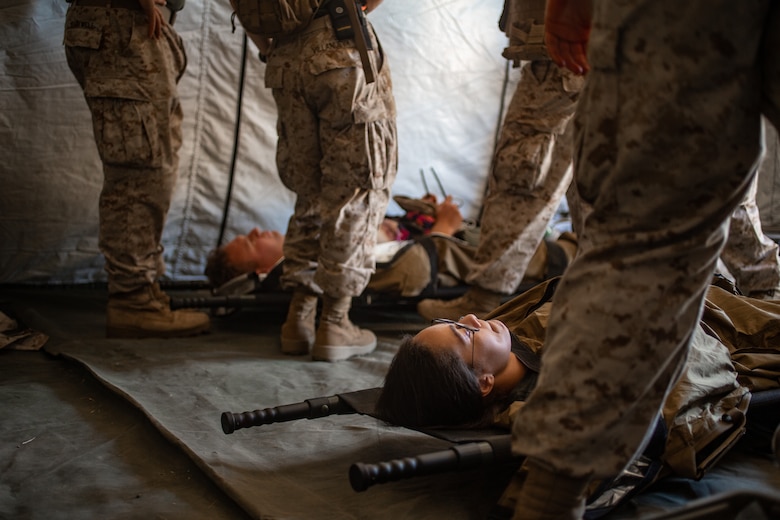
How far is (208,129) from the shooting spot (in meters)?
3.37

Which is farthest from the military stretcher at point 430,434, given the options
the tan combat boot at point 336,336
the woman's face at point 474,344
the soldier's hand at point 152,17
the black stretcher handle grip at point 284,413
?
the soldier's hand at point 152,17

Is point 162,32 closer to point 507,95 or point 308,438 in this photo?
point 308,438

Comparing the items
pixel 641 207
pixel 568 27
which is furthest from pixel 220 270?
pixel 641 207

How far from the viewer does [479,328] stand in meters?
1.50

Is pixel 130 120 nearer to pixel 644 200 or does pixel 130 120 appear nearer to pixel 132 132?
pixel 132 132

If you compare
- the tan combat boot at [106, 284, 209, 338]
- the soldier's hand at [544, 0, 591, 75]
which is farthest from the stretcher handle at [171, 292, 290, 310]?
the soldier's hand at [544, 0, 591, 75]

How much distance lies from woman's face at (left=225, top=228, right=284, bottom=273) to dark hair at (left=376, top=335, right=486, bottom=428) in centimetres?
168

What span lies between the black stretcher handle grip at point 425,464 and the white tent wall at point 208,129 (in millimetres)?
2450

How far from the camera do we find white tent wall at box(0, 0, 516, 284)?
292 cm

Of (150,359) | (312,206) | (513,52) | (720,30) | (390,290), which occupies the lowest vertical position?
(150,359)

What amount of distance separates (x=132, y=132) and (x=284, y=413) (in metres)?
1.30

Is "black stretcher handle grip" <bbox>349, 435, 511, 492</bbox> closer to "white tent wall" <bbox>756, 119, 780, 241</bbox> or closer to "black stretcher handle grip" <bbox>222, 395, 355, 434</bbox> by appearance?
"black stretcher handle grip" <bbox>222, 395, 355, 434</bbox>

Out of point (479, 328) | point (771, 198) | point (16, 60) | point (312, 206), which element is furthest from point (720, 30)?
point (771, 198)

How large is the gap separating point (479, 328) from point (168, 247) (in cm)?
235
